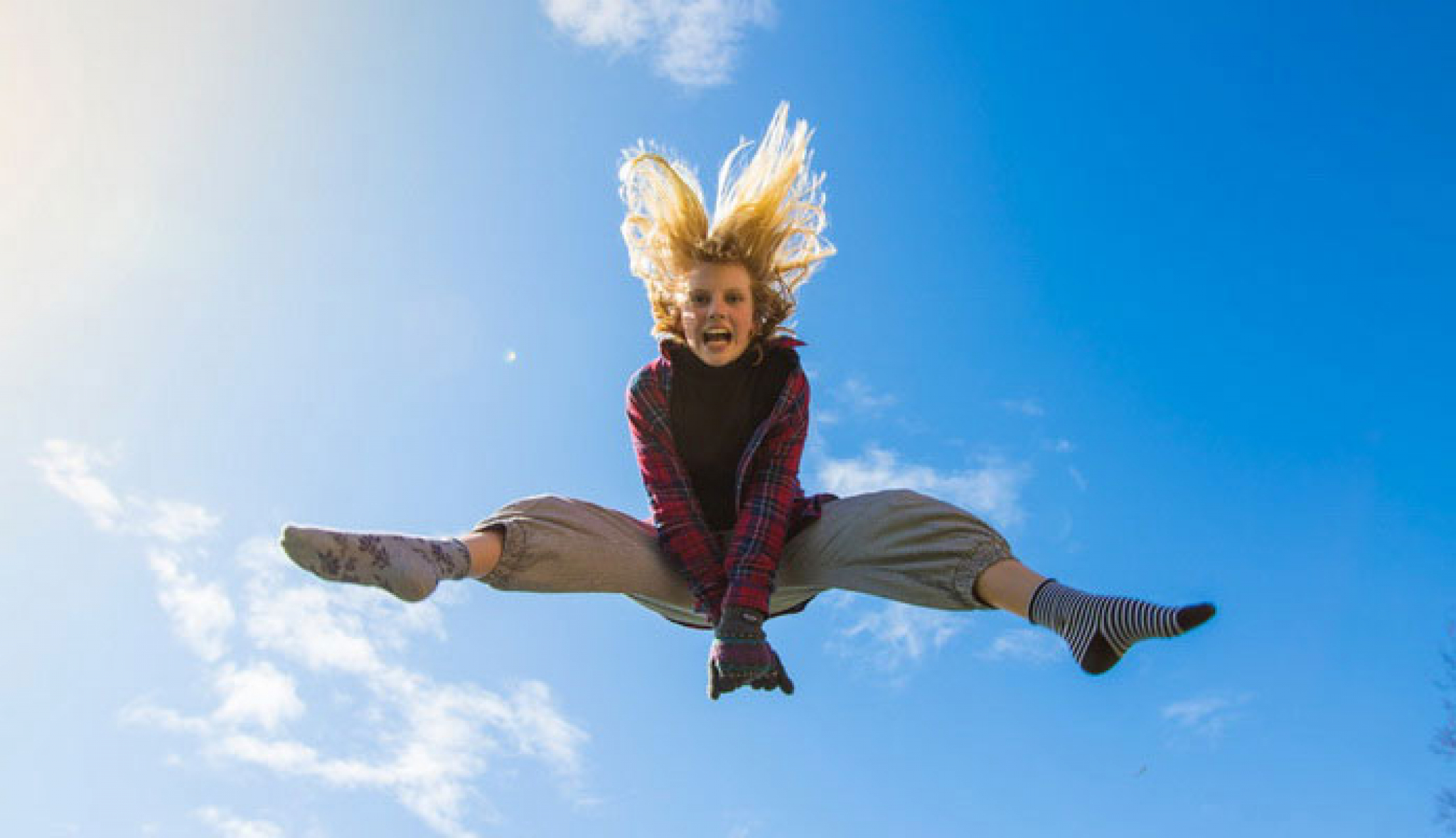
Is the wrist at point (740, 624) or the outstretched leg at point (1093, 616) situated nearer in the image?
the outstretched leg at point (1093, 616)

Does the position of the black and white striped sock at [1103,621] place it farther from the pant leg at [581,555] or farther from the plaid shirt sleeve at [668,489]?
the pant leg at [581,555]

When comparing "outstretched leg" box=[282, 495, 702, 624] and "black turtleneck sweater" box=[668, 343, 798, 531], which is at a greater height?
"black turtleneck sweater" box=[668, 343, 798, 531]

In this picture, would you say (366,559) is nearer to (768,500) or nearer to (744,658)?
(744,658)

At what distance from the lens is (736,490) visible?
520 cm

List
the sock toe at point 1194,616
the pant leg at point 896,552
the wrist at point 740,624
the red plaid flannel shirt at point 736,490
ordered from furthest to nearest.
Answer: the red plaid flannel shirt at point 736,490, the wrist at point 740,624, the pant leg at point 896,552, the sock toe at point 1194,616

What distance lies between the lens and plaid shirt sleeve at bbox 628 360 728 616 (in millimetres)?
4984

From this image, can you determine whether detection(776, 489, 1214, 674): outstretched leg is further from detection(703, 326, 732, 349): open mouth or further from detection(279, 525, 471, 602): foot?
detection(279, 525, 471, 602): foot

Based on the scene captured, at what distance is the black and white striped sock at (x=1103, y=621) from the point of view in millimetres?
3518

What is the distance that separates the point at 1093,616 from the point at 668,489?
1953 millimetres

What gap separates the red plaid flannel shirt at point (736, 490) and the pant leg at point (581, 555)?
117mm

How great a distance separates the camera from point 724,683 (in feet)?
15.0

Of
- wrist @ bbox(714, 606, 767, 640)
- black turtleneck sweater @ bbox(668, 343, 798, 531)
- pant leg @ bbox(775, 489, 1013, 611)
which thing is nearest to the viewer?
pant leg @ bbox(775, 489, 1013, 611)

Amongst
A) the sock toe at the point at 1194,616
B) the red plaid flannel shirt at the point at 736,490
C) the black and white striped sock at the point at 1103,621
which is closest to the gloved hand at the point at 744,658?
the red plaid flannel shirt at the point at 736,490

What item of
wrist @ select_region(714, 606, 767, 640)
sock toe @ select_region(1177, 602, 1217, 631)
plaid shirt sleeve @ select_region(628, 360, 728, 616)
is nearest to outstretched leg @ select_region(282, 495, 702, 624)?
plaid shirt sleeve @ select_region(628, 360, 728, 616)
